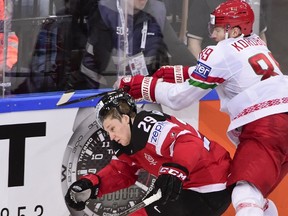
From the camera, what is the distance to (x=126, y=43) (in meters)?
4.18

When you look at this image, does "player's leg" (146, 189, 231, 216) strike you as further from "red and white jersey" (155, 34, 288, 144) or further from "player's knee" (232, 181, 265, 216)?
"red and white jersey" (155, 34, 288, 144)

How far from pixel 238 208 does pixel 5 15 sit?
1.26 m

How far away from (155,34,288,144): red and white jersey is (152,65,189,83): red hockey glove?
0.11 meters

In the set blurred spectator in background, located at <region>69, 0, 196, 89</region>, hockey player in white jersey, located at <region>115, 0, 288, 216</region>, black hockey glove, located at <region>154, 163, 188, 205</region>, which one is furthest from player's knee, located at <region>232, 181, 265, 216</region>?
blurred spectator in background, located at <region>69, 0, 196, 89</region>

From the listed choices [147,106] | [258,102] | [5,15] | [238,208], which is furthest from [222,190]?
[5,15]

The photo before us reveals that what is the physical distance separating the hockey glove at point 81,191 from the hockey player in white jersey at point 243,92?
1.54 ft

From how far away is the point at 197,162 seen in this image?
3.52 metres

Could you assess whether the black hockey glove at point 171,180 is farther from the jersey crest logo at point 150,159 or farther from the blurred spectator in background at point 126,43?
the blurred spectator in background at point 126,43

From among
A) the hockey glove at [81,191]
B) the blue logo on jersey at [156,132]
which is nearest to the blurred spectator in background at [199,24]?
the blue logo on jersey at [156,132]

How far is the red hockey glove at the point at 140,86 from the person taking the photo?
3885 millimetres

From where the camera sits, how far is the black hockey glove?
329 cm

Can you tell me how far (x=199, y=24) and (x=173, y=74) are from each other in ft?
1.30

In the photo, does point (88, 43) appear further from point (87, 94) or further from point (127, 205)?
point (127, 205)

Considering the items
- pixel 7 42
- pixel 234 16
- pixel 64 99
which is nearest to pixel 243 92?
pixel 234 16
